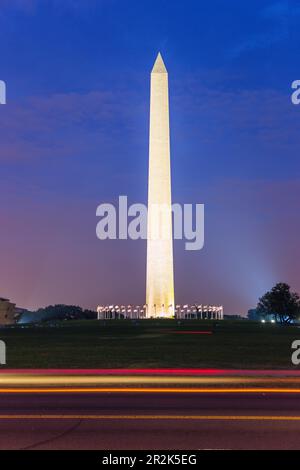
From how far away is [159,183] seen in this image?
58.3 metres

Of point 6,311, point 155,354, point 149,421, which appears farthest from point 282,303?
point 149,421

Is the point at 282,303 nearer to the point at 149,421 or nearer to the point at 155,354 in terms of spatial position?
the point at 155,354

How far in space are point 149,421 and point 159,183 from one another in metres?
48.2

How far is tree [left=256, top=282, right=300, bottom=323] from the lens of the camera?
347ft

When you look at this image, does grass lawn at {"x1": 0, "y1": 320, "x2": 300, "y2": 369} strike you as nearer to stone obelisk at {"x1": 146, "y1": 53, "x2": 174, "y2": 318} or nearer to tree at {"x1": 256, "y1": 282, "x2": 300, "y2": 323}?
stone obelisk at {"x1": 146, "y1": 53, "x2": 174, "y2": 318}

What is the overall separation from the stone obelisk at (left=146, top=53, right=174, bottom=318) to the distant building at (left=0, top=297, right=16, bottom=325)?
67.3 meters

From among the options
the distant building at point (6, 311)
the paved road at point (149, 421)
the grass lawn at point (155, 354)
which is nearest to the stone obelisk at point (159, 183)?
the grass lawn at point (155, 354)

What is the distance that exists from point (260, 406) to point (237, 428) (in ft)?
7.98

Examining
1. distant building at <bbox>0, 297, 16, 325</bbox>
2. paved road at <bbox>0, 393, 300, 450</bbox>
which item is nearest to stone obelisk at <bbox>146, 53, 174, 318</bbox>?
paved road at <bbox>0, 393, 300, 450</bbox>

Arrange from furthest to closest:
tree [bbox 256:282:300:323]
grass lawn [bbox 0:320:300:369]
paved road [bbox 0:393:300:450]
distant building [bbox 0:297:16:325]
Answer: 1. distant building [bbox 0:297:16:325]
2. tree [bbox 256:282:300:323]
3. grass lawn [bbox 0:320:300:369]
4. paved road [bbox 0:393:300:450]

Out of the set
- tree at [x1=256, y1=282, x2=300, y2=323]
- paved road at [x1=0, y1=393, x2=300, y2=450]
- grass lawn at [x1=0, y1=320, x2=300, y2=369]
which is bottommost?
paved road at [x1=0, y1=393, x2=300, y2=450]

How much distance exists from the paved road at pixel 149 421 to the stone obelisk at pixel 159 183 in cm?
4432

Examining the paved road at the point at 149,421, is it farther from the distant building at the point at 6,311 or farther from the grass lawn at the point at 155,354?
the distant building at the point at 6,311
